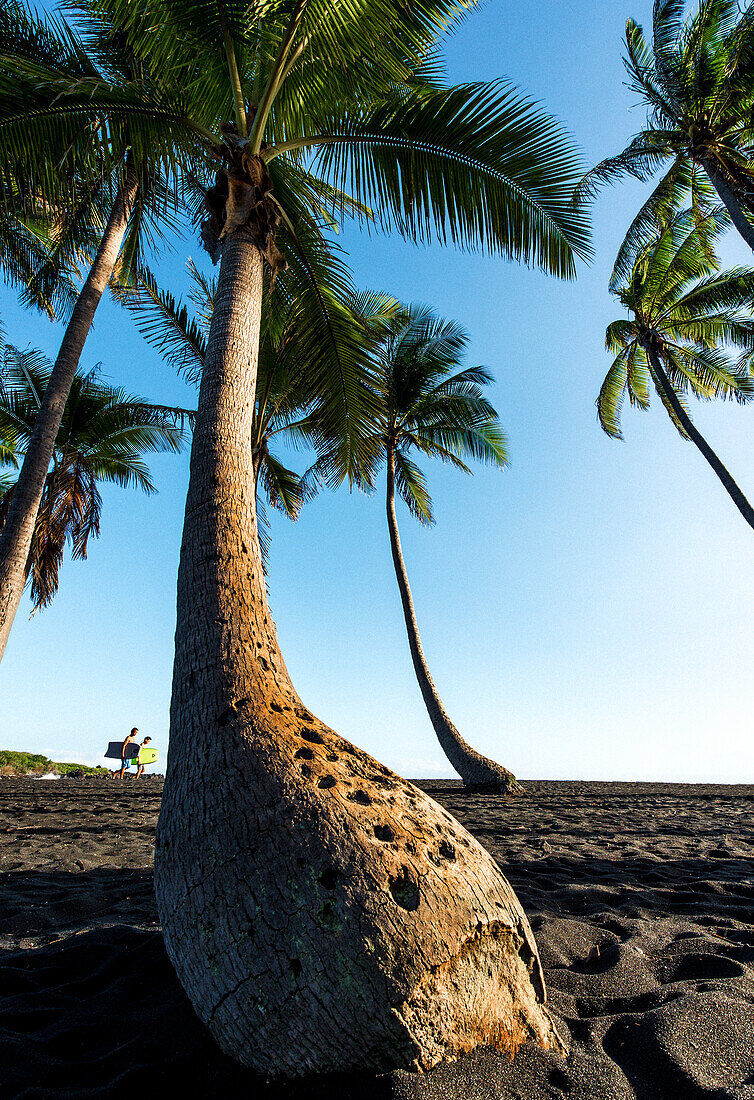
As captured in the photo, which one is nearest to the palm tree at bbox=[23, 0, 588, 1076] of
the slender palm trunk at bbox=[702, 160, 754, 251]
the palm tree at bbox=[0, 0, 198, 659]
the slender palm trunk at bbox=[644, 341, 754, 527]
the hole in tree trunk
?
the hole in tree trunk

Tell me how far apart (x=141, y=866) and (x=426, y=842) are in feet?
11.5

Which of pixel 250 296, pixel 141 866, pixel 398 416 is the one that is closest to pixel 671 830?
pixel 141 866

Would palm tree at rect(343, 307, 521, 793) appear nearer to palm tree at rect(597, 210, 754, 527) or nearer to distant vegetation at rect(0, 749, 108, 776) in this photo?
palm tree at rect(597, 210, 754, 527)

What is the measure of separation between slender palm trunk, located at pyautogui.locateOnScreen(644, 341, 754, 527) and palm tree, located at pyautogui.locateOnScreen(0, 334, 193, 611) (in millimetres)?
10935

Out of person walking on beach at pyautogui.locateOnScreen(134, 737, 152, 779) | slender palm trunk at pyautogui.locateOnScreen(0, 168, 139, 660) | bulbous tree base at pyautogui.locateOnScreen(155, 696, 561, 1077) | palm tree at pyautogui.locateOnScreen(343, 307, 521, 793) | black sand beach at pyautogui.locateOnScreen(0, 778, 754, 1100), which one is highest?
palm tree at pyautogui.locateOnScreen(343, 307, 521, 793)

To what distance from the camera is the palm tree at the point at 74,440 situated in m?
12.7

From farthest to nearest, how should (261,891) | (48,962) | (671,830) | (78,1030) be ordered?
(671,830) → (48,962) → (78,1030) → (261,891)

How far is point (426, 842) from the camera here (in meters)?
1.71

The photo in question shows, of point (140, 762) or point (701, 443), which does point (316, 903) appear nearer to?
point (701, 443)

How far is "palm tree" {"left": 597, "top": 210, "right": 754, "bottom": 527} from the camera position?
12.6 m

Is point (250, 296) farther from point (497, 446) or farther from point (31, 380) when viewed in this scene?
point (31, 380)

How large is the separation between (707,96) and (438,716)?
1113 cm

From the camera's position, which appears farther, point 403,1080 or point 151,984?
point 151,984

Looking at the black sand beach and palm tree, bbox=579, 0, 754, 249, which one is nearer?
the black sand beach
